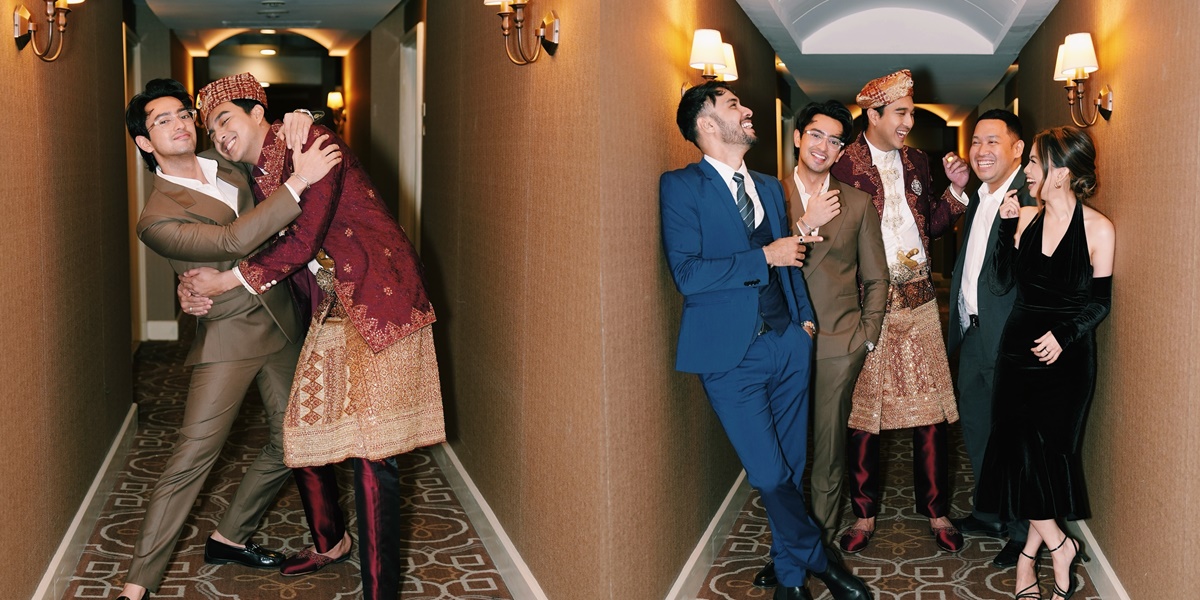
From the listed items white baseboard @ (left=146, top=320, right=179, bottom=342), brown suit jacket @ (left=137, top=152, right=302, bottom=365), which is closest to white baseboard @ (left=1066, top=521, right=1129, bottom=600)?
brown suit jacket @ (left=137, top=152, right=302, bottom=365)

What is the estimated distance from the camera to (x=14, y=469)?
10.9ft

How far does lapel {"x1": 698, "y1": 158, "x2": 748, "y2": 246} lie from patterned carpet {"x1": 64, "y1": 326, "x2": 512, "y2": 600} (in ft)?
4.40

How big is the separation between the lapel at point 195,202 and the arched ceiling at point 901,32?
3147 millimetres

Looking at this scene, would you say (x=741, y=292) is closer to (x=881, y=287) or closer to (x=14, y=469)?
(x=881, y=287)

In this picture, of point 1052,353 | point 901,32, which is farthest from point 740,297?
point 901,32

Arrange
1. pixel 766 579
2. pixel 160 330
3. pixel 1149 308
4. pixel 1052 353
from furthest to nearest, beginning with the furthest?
1. pixel 160 330
2. pixel 766 579
3. pixel 1052 353
4. pixel 1149 308

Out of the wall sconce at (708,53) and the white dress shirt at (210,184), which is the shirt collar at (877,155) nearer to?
the wall sconce at (708,53)

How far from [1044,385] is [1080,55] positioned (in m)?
1.37

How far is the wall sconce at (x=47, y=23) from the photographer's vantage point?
334 centimetres

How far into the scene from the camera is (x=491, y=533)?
4227mm

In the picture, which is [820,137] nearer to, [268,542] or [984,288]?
[984,288]

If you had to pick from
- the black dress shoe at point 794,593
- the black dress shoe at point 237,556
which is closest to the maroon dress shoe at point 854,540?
the black dress shoe at point 794,593

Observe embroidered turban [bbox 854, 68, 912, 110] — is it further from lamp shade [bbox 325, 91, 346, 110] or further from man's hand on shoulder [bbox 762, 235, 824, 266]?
lamp shade [bbox 325, 91, 346, 110]

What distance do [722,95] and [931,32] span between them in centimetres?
474
